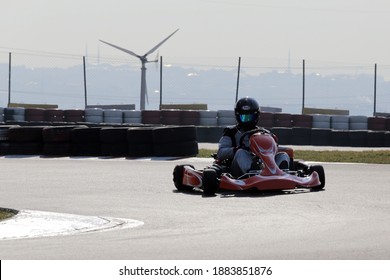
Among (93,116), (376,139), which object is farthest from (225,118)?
(376,139)

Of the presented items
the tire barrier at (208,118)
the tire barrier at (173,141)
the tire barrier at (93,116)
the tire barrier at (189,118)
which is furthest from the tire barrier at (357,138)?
the tire barrier at (93,116)

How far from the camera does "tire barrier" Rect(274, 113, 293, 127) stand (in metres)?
42.8

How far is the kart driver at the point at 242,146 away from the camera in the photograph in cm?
1775

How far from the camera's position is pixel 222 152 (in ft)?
59.5

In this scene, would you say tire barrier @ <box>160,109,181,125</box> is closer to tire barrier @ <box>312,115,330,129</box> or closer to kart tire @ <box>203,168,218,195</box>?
tire barrier @ <box>312,115,330,129</box>

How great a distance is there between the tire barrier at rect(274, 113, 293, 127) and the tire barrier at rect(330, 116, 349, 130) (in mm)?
1485

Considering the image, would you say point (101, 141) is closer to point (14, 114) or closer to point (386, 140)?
point (386, 140)

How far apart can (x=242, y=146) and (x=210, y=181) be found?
0.98m

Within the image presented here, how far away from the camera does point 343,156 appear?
28.2 metres

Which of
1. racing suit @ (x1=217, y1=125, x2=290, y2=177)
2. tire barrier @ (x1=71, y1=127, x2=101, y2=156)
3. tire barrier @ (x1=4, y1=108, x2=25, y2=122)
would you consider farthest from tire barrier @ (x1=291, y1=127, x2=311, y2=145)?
racing suit @ (x1=217, y1=125, x2=290, y2=177)

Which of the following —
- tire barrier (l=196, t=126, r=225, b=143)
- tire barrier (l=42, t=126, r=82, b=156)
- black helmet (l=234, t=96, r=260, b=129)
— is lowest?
tire barrier (l=196, t=126, r=225, b=143)

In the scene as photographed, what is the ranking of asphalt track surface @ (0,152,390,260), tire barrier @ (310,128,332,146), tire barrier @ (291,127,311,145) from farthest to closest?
tire barrier @ (291,127,311,145), tire barrier @ (310,128,332,146), asphalt track surface @ (0,152,390,260)

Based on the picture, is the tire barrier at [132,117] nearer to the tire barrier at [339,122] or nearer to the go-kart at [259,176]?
the tire barrier at [339,122]
